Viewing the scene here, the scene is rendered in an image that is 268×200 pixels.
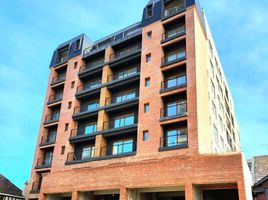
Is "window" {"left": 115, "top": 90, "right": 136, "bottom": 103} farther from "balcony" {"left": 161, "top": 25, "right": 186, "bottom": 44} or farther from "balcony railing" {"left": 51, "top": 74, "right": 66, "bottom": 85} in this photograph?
"balcony railing" {"left": 51, "top": 74, "right": 66, "bottom": 85}

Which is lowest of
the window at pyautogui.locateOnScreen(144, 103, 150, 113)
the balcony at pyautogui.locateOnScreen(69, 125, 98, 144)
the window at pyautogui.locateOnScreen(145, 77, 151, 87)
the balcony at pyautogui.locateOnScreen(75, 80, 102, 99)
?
the balcony at pyautogui.locateOnScreen(69, 125, 98, 144)

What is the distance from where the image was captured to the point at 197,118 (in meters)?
26.5

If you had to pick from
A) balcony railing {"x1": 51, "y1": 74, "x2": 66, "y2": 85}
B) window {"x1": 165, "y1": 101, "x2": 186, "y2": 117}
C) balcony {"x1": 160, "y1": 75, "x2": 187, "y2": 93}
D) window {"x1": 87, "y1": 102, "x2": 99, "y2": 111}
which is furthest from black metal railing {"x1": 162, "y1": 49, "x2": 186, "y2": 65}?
Result: balcony railing {"x1": 51, "y1": 74, "x2": 66, "y2": 85}

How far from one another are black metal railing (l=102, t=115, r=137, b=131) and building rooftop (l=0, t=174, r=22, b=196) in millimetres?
15307

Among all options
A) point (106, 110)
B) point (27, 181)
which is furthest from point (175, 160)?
point (27, 181)

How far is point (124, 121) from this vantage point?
108ft

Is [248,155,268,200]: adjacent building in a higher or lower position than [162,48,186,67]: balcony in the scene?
lower

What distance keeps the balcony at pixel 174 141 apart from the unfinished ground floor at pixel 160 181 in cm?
259

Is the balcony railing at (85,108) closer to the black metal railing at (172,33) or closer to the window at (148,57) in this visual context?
the window at (148,57)

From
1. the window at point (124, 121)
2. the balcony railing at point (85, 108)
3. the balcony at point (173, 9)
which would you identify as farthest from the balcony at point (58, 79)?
the balcony at point (173, 9)

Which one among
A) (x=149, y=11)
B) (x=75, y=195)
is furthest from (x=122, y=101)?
(x=149, y=11)

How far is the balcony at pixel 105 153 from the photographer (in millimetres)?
30672

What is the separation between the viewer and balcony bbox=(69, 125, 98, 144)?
111 feet

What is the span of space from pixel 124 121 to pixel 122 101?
7.45 feet
